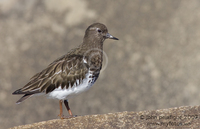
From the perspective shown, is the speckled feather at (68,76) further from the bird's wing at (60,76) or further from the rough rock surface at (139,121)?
the rough rock surface at (139,121)

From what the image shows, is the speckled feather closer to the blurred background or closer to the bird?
the bird

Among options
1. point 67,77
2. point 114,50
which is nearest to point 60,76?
point 67,77

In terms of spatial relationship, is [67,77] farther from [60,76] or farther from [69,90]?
[69,90]

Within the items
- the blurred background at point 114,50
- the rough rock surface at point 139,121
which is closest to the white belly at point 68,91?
the rough rock surface at point 139,121

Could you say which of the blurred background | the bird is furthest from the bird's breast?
the blurred background

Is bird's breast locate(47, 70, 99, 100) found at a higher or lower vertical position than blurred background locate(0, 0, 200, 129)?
lower

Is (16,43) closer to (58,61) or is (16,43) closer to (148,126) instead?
(58,61)

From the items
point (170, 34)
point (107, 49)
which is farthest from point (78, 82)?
point (170, 34)
